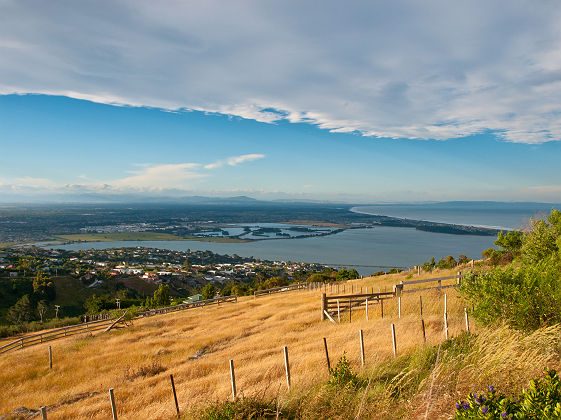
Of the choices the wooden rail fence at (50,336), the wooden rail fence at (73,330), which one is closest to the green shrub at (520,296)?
the wooden rail fence at (73,330)

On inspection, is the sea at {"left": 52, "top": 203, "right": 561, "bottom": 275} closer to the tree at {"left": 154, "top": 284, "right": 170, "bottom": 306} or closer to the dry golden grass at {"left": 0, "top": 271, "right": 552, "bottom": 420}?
the tree at {"left": 154, "top": 284, "right": 170, "bottom": 306}

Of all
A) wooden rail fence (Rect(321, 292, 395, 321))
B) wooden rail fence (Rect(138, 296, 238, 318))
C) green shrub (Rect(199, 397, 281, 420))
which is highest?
green shrub (Rect(199, 397, 281, 420))

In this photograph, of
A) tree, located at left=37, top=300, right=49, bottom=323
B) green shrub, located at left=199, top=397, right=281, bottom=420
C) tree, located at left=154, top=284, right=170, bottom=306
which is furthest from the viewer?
tree, located at left=37, top=300, right=49, bottom=323

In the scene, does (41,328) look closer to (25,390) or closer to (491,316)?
(25,390)

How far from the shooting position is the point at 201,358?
596 inches

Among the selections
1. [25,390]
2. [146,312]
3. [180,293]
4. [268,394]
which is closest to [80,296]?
[180,293]

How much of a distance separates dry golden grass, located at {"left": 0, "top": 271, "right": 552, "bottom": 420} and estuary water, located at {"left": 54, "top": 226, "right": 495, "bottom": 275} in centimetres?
7391

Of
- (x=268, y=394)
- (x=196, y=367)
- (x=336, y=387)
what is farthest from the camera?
(x=196, y=367)

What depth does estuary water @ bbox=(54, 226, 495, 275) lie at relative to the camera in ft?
364

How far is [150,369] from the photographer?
14344mm

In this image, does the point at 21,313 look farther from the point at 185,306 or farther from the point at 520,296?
the point at 520,296

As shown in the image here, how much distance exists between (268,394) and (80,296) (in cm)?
7946

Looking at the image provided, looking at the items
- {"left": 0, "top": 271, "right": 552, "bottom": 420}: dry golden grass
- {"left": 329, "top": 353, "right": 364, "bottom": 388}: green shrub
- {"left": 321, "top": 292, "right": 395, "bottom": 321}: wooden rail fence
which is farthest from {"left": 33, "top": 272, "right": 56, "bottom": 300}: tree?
{"left": 329, "top": 353, "right": 364, "bottom": 388}: green shrub

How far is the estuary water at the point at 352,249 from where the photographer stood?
110938mm
